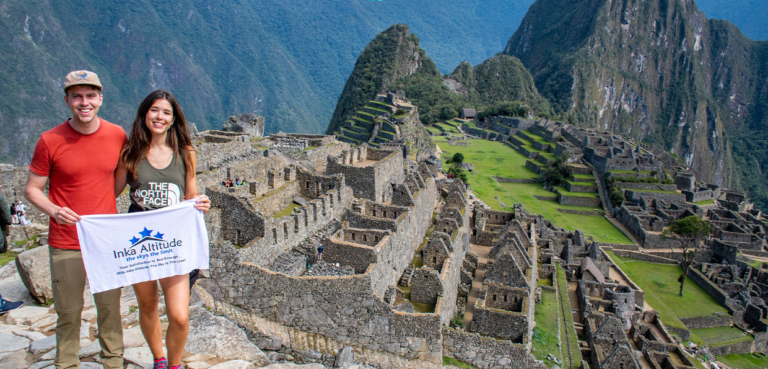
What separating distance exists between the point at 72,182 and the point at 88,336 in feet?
14.5

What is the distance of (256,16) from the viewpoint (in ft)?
282

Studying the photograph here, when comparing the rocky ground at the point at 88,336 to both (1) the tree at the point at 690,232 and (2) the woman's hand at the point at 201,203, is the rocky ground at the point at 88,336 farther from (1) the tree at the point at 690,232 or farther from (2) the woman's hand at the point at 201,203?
(1) the tree at the point at 690,232

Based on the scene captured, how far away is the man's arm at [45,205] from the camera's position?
202 inches

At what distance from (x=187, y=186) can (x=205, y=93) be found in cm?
5219

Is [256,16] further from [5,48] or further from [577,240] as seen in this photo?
[577,240]

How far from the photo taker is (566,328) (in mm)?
20891

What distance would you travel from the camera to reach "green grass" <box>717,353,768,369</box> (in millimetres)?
28281

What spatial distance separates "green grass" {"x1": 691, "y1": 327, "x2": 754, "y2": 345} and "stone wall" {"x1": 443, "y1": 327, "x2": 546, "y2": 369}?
22291 mm

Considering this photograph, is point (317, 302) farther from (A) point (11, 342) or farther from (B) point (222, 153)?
(B) point (222, 153)

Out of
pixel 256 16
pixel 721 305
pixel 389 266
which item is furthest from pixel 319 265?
pixel 256 16

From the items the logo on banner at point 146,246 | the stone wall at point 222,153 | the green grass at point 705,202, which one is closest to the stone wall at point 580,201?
the green grass at point 705,202

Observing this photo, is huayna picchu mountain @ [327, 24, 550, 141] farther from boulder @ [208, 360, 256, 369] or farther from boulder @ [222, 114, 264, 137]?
boulder @ [208, 360, 256, 369]

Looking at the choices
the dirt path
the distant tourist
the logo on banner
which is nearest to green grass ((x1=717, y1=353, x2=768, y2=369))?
the dirt path

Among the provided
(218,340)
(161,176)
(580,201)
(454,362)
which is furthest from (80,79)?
(580,201)
